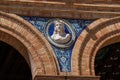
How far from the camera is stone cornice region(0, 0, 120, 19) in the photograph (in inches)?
400

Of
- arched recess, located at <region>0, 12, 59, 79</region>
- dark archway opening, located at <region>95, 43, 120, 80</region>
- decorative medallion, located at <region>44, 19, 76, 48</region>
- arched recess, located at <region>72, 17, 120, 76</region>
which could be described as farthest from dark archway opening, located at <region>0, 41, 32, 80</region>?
arched recess, located at <region>72, 17, 120, 76</region>

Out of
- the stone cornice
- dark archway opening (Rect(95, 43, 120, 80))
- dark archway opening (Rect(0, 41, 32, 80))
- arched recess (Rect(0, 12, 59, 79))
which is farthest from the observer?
dark archway opening (Rect(95, 43, 120, 80))

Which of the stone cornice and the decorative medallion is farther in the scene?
the stone cornice

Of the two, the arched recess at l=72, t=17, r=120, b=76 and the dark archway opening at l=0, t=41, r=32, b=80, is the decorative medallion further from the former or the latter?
the dark archway opening at l=0, t=41, r=32, b=80

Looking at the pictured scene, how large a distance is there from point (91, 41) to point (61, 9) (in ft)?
3.72

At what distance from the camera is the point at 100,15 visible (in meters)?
10.7

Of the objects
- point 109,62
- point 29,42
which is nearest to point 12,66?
point 29,42

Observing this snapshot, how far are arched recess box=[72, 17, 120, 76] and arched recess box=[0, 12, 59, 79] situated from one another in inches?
23.1

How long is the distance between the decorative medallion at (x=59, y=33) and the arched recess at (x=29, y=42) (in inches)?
8.0

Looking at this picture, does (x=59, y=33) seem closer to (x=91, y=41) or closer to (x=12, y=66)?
(x=91, y=41)

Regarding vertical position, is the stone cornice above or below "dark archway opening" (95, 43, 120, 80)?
above

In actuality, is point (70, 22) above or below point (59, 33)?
above

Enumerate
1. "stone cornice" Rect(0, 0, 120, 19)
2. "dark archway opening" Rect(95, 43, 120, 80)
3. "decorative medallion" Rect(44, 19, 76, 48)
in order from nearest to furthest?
"decorative medallion" Rect(44, 19, 76, 48) < "stone cornice" Rect(0, 0, 120, 19) < "dark archway opening" Rect(95, 43, 120, 80)

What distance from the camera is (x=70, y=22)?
34.1 feet
